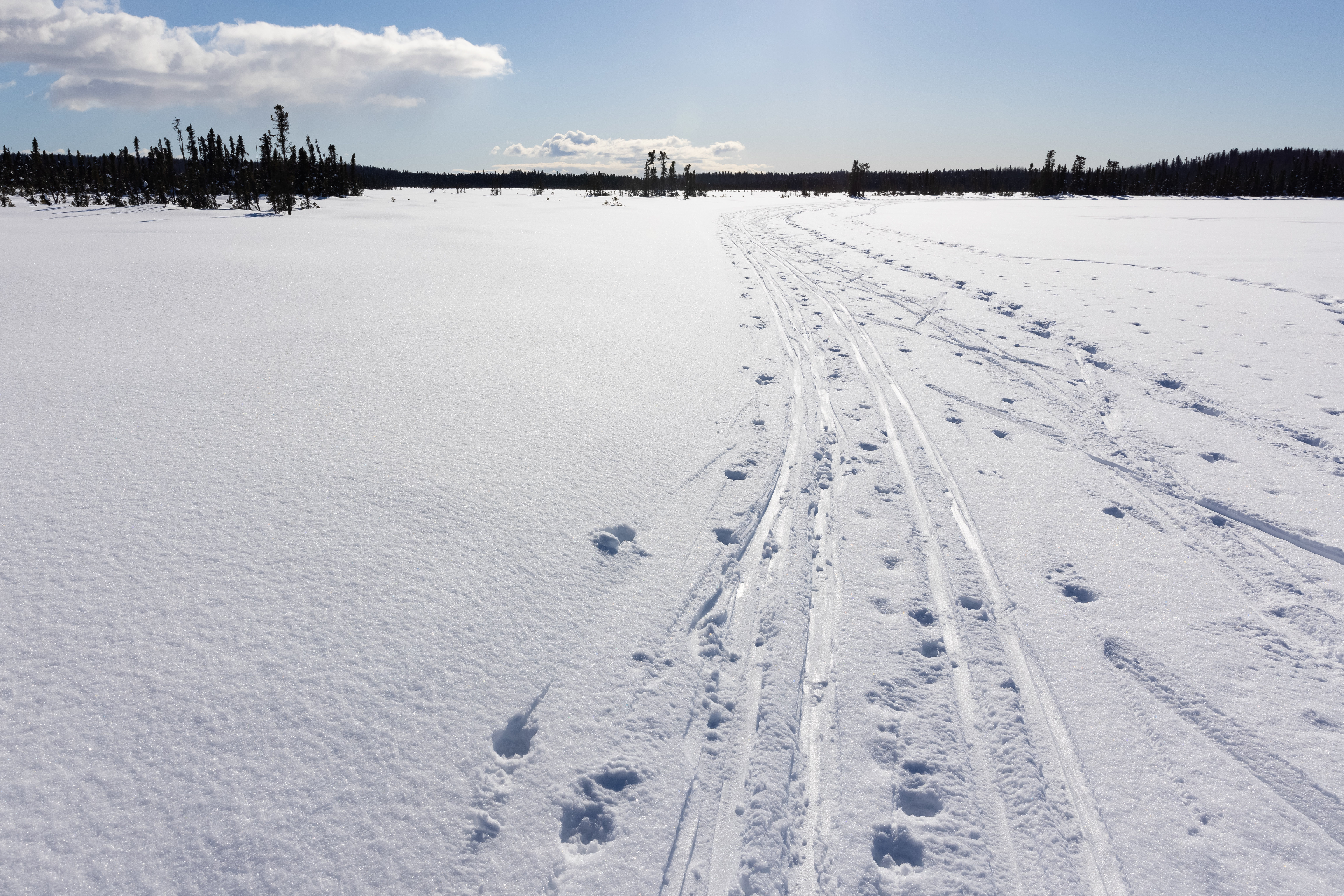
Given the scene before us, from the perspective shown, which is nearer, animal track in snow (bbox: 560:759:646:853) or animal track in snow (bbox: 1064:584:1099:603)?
animal track in snow (bbox: 560:759:646:853)

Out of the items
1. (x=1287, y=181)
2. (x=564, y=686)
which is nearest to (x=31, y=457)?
(x=564, y=686)

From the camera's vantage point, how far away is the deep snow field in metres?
1.81

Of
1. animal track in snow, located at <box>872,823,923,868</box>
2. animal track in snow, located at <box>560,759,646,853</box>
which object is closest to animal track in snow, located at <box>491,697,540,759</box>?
animal track in snow, located at <box>560,759,646,853</box>

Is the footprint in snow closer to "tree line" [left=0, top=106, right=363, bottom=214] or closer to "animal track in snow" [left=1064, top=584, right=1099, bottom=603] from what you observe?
"animal track in snow" [left=1064, top=584, right=1099, bottom=603]

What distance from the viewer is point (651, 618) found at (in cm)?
277

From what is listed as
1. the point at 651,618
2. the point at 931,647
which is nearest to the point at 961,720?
the point at 931,647

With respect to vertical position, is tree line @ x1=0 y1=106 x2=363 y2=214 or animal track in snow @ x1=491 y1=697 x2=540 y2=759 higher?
tree line @ x1=0 y1=106 x2=363 y2=214

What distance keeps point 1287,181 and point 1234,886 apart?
127m

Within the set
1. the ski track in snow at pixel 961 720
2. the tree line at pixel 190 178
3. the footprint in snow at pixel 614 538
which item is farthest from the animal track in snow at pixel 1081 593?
the tree line at pixel 190 178

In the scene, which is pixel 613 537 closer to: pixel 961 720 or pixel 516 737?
pixel 516 737

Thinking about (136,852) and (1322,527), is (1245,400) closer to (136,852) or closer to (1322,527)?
(1322,527)

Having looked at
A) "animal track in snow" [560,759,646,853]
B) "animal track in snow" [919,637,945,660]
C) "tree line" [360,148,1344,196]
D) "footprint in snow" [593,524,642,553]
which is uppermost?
"tree line" [360,148,1344,196]

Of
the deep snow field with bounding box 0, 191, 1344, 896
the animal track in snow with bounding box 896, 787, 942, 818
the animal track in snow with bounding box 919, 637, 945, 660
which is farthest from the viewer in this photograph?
the animal track in snow with bounding box 919, 637, 945, 660

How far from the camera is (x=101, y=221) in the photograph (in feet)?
63.6
